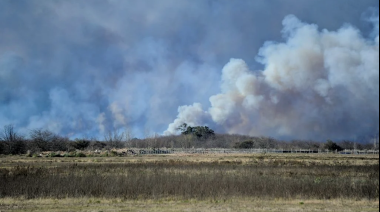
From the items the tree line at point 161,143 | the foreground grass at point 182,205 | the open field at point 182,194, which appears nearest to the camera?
the foreground grass at point 182,205

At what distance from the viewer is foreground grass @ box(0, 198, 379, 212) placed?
Result: 18.4 m

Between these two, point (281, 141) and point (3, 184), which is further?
point (281, 141)

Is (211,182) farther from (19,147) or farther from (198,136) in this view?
(198,136)

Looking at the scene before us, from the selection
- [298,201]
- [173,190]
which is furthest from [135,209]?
[298,201]

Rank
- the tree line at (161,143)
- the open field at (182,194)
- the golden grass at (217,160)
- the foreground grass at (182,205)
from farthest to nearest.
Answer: the tree line at (161,143) → the golden grass at (217,160) → the open field at (182,194) → the foreground grass at (182,205)

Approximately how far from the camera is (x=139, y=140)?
18875 cm

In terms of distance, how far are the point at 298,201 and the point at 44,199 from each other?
16342 millimetres

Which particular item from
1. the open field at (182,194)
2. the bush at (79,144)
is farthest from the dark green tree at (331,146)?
the open field at (182,194)

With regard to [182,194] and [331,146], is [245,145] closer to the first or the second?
[331,146]

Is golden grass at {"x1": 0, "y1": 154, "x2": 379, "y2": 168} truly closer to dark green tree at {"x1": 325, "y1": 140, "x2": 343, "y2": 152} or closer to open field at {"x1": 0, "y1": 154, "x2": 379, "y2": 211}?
open field at {"x1": 0, "y1": 154, "x2": 379, "y2": 211}

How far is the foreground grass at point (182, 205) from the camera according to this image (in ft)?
60.3

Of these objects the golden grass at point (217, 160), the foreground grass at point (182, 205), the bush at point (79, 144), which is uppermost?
the bush at point (79, 144)

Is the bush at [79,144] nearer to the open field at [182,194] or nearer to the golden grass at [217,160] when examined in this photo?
the golden grass at [217,160]

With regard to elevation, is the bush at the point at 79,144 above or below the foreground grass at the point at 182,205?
above
